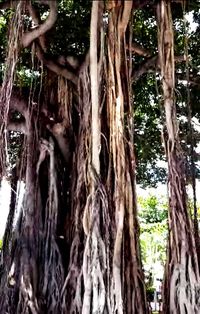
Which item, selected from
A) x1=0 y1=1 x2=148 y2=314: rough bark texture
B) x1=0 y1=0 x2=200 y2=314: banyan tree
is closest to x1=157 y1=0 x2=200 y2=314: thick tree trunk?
x1=0 y1=0 x2=200 y2=314: banyan tree

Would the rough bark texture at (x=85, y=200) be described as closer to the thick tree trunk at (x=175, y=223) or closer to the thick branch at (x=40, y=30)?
the thick branch at (x=40, y=30)

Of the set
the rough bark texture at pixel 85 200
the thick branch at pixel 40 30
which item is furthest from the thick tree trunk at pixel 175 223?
the thick branch at pixel 40 30

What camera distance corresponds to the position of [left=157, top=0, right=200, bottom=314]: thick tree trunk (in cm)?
225

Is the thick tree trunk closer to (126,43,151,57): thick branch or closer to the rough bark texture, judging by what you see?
the rough bark texture

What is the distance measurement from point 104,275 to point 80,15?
189 cm

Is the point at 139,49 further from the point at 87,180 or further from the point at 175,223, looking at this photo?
the point at 175,223

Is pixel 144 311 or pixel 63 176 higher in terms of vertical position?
pixel 63 176

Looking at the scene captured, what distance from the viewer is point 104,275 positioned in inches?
87.2

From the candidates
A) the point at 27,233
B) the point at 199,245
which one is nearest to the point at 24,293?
the point at 27,233

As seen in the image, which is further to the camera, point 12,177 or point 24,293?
point 12,177

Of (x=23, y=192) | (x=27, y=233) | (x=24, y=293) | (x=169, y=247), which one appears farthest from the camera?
(x=23, y=192)

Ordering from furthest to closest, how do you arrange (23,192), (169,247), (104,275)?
(23,192) < (169,247) < (104,275)

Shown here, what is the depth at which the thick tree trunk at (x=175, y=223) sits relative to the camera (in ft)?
7.39

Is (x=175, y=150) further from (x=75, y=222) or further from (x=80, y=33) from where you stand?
(x=80, y=33)
